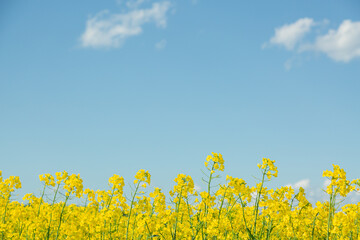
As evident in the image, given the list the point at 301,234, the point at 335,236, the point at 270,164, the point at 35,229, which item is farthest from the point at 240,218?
the point at 35,229

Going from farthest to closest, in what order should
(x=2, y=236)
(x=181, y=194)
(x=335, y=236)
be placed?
1. (x=2, y=236)
2. (x=335, y=236)
3. (x=181, y=194)

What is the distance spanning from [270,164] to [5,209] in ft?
19.3

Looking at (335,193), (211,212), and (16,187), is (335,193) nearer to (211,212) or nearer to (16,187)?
(211,212)

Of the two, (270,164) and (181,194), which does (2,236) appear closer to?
(181,194)

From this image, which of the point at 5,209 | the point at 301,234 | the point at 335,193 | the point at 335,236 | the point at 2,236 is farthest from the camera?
the point at 5,209

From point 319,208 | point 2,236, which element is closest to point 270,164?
point 319,208

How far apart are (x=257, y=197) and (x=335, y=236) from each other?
266cm

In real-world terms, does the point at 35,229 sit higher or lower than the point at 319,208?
lower

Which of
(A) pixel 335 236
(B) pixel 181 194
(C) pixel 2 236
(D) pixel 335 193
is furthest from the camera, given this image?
A: (C) pixel 2 236

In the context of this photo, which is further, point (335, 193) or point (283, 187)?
point (283, 187)

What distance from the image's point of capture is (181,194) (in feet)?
19.1

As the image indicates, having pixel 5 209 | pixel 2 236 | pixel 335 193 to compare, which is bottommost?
pixel 2 236

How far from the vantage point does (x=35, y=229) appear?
7055mm

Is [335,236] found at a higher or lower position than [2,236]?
higher
